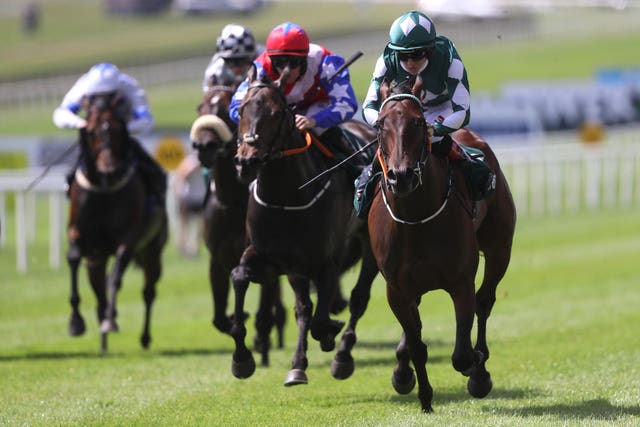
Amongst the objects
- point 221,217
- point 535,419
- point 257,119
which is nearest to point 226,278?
point 221,217

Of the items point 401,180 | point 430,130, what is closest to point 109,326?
point 430,130

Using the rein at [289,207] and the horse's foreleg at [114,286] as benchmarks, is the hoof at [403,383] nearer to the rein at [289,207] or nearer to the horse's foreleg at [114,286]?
the rein at [289,207]

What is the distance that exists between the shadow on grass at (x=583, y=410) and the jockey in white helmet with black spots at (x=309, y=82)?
2.14m

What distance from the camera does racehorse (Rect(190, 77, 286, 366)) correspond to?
9.24 meters

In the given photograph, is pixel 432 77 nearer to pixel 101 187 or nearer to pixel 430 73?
pixel 430 73

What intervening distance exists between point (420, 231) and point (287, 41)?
1740 mm

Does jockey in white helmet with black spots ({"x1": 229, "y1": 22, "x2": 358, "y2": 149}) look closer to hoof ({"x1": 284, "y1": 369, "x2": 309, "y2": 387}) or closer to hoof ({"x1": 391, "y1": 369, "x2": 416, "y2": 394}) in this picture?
hoof ({"x1": 284, "y1": 369, "x2": 309, "y2": 387})

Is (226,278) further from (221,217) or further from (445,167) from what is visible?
(445,167)

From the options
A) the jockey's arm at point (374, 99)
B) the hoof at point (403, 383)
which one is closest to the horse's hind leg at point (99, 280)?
Answer: the hoof at point (403, 383)

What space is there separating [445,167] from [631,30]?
56.6 meters

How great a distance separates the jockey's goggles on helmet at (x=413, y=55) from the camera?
7305 millimetres

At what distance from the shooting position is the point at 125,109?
38.2 ft

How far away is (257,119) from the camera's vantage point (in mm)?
7535

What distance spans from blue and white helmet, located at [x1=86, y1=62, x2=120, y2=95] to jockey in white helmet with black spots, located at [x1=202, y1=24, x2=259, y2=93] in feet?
5.55
